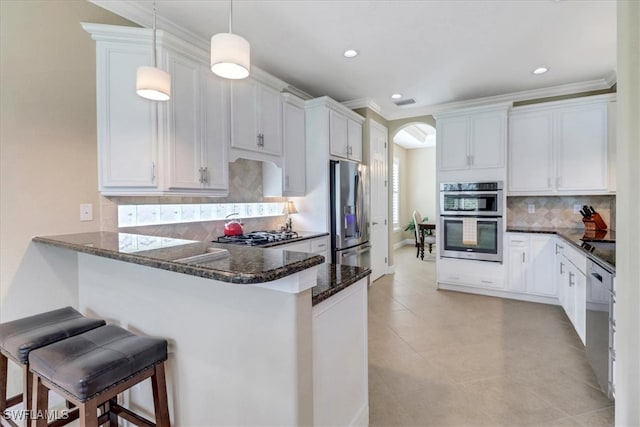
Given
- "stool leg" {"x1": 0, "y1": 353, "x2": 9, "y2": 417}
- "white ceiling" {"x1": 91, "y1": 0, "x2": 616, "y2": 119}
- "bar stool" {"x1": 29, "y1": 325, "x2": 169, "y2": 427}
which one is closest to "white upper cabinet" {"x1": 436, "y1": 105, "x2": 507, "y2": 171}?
"white ceiling" {"x1": 91, "y1": 0, "x2": 616, "y2": 119}

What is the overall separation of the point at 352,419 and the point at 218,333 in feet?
2.91

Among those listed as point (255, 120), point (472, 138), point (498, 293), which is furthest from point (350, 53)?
point (498, 293)

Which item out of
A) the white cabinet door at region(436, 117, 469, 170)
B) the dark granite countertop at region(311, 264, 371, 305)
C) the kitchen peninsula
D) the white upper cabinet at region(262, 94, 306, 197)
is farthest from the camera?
the white cabinet door at region(436, 117, 469, 170)

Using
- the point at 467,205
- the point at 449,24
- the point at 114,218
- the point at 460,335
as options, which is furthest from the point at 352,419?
the point at 467,205

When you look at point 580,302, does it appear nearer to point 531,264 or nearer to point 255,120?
point 531,264

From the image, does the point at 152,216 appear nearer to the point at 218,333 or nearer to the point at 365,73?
the point at 218,333

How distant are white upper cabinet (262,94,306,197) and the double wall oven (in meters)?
2.08

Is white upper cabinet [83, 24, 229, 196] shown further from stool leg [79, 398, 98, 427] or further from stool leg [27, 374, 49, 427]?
stool leg [79, 398, 98, 427]

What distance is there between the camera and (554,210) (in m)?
4.21

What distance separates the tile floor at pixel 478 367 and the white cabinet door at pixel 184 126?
2.13 m

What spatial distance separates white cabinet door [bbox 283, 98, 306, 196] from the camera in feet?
11.8

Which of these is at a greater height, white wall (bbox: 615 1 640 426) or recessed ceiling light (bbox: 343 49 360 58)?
recessed ceiling light (bbox: 343 49 360 58)

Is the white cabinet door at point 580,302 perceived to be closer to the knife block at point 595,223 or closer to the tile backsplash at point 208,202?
the knife block at point 595,223

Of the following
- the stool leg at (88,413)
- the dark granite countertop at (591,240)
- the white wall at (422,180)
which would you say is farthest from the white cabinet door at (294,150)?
the white wall at (422,180)
